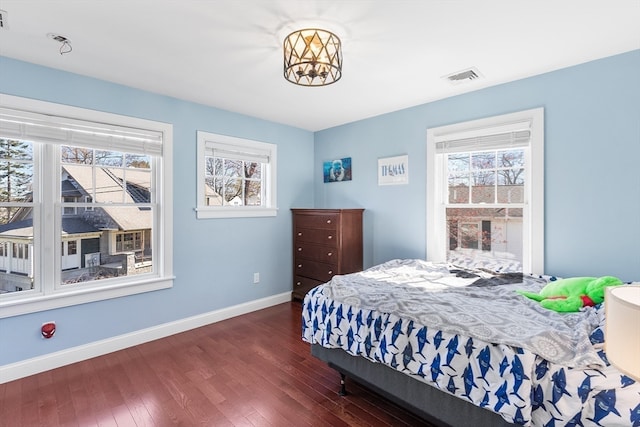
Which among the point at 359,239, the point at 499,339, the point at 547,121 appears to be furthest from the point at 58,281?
the point at 547,121

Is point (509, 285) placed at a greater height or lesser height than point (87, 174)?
lesser

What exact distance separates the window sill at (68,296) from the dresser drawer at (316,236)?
1696mm

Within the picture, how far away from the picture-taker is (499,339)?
1439 millimetres

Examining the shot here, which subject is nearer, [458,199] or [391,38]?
[391,38]

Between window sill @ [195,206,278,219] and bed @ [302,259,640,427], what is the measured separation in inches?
68.9

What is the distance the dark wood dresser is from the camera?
147 inches

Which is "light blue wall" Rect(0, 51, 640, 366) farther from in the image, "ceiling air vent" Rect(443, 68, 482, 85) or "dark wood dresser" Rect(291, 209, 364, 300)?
"ceiling air vent" Rect(443, 68, 482, 85)

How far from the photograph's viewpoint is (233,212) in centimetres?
374

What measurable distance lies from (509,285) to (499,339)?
1.09 meters

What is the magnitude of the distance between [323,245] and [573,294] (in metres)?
2.47

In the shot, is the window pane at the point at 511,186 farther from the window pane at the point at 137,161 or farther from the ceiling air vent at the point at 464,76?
the window pane at the point at 137,161

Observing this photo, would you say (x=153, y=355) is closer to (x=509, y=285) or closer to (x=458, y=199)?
(x=509, y=285)

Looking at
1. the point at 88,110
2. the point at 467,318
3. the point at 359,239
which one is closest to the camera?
the point at 467,318

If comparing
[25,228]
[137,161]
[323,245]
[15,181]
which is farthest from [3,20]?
[323,245]
